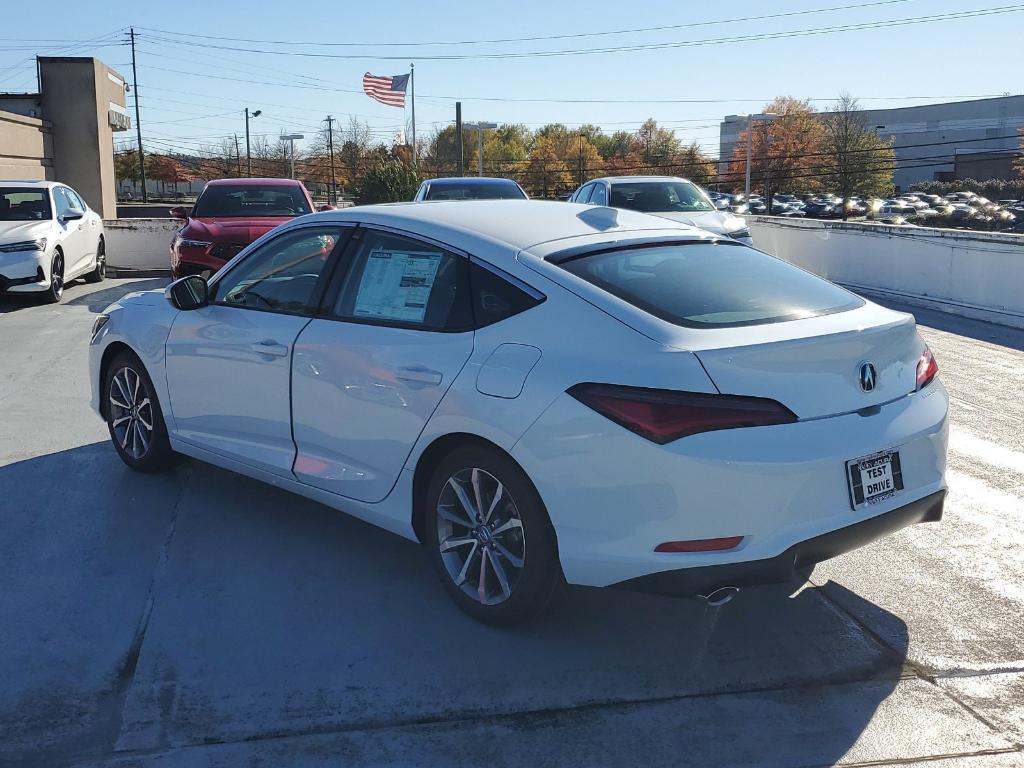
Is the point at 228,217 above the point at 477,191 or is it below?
below

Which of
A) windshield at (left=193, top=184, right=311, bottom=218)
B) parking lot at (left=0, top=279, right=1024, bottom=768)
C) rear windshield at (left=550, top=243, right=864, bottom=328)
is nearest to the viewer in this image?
parking lot at (left=0, top=279, right=1024, bottom=768)

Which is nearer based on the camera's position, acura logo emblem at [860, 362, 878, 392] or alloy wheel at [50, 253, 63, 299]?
acura logo emblem at [860, 362, 878, 392]

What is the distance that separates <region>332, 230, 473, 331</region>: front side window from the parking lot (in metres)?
1.16

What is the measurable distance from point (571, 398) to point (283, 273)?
2226 mm

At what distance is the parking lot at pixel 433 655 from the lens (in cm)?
335

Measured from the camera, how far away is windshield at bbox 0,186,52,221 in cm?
1498

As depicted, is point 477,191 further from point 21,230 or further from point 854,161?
point 854,161

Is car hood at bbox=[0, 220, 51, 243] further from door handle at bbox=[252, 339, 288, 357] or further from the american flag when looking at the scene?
the american flag

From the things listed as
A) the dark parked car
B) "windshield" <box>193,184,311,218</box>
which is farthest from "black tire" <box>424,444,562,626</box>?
the dark parked car

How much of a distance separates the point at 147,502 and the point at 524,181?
8995cm

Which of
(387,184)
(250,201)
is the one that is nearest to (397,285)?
(250,201)

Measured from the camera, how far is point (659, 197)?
53.7 ft

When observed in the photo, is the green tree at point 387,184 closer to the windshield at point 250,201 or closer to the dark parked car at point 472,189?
the dark parked car at point 472,189


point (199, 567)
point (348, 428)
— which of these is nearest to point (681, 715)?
point (348, 428)
